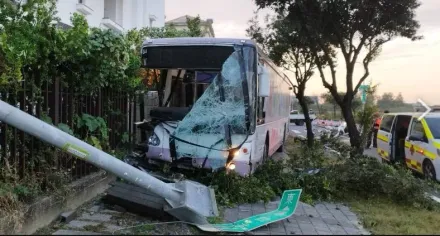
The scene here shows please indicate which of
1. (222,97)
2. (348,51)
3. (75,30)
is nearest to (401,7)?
(348,51)

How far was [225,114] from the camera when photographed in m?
7.61

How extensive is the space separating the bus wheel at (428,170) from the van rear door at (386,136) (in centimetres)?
232

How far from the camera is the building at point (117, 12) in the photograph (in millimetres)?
14709

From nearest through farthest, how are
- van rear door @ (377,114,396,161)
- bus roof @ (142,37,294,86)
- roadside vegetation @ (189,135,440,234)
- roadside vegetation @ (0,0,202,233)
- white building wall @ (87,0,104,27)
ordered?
1. roadside vegetation @ (0,0,202,233)
2. roadside vegetation @ (189,135,440,234)
3. bus roof @ (142,37,294,86)
4. van rear door @ (377,114,396,161)
5. white building wall @ (87,0,104,27)

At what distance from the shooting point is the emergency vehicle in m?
9.86

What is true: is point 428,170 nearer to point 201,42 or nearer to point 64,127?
point 201,42

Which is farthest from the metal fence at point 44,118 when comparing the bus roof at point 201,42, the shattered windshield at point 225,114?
the shattered windshield at point 225,114

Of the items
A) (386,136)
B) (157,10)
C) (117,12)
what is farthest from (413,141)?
(157,10)

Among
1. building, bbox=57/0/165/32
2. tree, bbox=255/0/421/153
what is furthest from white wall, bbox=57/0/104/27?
tree, bbox=255/0/421/153

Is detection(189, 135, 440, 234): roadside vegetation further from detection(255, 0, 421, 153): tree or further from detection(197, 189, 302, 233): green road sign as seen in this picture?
detection(255, 0, 421, 153): tree

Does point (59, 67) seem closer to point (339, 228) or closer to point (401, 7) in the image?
point (339, 228)

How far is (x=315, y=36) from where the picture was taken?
1409 centimetres

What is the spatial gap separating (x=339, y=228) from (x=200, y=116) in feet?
9.98

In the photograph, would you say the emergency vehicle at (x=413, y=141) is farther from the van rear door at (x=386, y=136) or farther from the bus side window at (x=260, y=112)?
the bus side window at (x=260, y=112)
